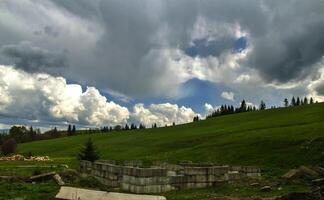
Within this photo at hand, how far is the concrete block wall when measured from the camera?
23.2 metres

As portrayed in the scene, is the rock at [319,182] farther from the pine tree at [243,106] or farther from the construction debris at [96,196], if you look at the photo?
the pine tree at [243,106]

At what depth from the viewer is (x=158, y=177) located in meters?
23.6

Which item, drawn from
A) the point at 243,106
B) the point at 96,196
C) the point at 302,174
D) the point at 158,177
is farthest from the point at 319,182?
the point at 243,106

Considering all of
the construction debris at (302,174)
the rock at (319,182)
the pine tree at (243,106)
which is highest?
the pine tree at (243,106)

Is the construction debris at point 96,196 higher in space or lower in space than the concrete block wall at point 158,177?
lower

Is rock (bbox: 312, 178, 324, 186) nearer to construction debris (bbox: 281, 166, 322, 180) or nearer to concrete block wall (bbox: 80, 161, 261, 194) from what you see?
construction debris (bbox: 281, 166, 322, 180)

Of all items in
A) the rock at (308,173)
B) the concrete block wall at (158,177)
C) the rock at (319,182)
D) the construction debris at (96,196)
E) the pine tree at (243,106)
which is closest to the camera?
the construction debris at (96,196)

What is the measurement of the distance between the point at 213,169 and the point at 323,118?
4716 cm

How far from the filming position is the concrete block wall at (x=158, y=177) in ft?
76.0

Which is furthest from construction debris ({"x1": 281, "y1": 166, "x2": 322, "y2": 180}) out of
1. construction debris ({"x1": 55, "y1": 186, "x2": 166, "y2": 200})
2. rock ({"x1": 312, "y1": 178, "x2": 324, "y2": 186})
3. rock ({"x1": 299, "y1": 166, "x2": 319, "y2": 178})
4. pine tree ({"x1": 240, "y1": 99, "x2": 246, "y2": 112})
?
pine tree ({"x1": 240, "y1": 99, "x2": 246, "y2": 112})

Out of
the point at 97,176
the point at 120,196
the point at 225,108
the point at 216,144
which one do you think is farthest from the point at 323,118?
the point at 225,108

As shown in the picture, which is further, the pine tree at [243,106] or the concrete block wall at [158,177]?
the pine tree at [243,106]

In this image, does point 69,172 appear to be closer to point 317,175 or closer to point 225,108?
point 317,175

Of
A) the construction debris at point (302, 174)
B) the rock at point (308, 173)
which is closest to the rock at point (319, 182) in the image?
the construction debris at point (302, 174)
